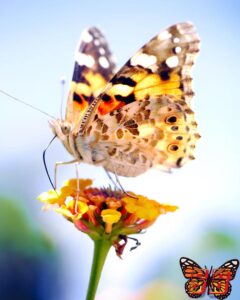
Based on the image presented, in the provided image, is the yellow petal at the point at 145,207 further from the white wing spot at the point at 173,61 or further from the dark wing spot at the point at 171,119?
the white wing spot at the point at 173,61

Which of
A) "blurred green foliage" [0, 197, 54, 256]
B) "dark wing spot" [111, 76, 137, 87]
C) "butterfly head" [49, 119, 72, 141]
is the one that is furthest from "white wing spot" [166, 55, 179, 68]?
"blurred green foliage" [0, 197, 54, 256]

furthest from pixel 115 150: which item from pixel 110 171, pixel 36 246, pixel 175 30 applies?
pixel 36 246

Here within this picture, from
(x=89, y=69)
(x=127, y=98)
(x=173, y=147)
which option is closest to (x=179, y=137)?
(x=173, y=147)

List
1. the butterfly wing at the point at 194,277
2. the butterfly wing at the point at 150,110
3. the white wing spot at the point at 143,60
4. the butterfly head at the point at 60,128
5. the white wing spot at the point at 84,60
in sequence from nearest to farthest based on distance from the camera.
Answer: the butterfly wing at the point at 194,277 → the butterfly head at the point at 60,128 → the butterfly wing at the point at 150,110 → the white wing spot at the point at 143,60 → the white wing spot at the point at 84,60

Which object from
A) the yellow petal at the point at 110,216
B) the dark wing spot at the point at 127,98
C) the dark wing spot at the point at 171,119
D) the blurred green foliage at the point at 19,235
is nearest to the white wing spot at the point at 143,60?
the dark wing spot at the point at 127,98

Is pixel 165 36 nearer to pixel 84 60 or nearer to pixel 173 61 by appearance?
pixel 173 61

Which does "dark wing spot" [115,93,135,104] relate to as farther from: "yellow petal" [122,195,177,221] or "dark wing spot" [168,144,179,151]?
"yellow petal" [122,195,177,221]

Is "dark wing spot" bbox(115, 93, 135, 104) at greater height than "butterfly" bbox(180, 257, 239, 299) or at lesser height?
greater
